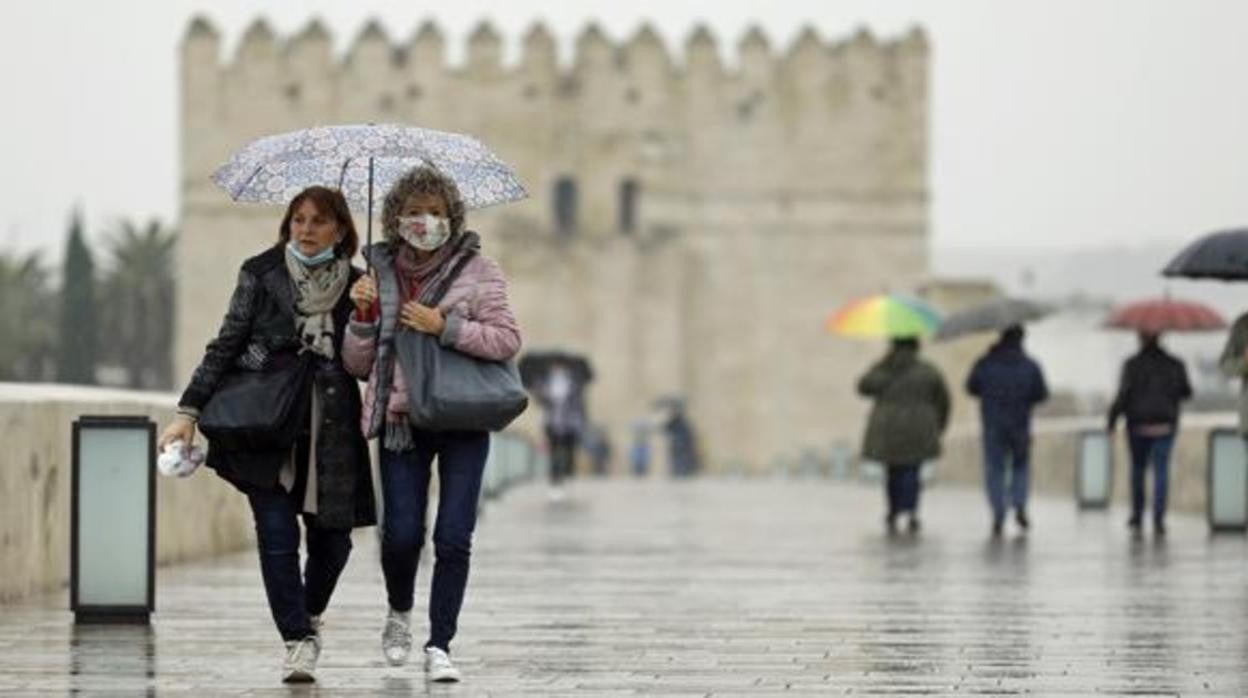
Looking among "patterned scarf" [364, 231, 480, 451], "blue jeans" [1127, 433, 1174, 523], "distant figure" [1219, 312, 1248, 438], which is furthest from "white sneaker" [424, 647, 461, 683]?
"blue jeans" [1127, 433, 1174, 523]

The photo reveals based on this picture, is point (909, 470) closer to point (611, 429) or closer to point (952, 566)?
point (952, 566)

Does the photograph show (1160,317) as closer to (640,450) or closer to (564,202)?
(640,450)

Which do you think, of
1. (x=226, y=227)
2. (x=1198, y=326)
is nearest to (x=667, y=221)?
(x=226, y=227)

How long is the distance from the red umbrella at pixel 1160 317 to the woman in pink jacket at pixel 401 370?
45.8 feet

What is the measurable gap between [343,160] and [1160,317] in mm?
14306

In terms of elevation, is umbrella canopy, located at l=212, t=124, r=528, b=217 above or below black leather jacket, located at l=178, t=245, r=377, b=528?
above

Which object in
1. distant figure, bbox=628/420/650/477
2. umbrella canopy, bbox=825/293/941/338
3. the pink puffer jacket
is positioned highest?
the pink puffer jacket

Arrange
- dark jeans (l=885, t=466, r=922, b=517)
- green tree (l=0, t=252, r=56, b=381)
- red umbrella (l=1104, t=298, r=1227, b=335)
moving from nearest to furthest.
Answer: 1. red umbrella (l=1104, t=298, r=1227, b=335)
2. dark jeans (l=885, t=466, r=922, b=517)
3. green tree (l=0, t=252, r=56, b=381)

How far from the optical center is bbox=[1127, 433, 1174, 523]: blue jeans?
78.2 feet

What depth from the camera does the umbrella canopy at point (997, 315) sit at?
79.8 ft

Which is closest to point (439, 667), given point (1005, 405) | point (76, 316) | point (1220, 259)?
point (1220, 259)

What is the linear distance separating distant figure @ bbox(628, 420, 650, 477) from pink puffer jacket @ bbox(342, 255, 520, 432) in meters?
62.0

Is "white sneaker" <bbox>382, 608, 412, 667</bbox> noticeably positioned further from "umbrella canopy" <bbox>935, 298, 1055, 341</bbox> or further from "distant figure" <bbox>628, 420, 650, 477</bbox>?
"distant figure" <bbox>628, 420, 650, 477</bbox>

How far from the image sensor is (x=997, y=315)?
80.3 ft
